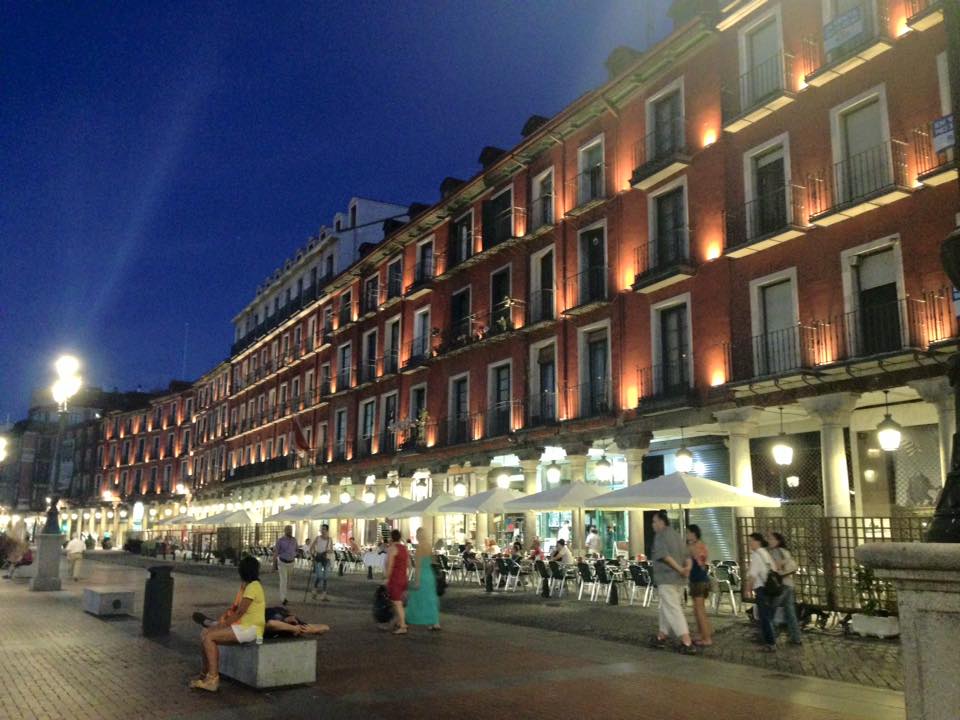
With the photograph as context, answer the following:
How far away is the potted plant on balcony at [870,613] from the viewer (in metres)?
12.1

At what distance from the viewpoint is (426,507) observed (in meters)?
22.5

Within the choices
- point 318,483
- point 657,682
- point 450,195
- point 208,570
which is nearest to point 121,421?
point 318,483

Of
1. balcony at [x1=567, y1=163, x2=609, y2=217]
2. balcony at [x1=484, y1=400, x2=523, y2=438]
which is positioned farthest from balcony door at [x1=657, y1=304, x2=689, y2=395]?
balcony at [x1=484, y1=400, x2=523, y2=438]

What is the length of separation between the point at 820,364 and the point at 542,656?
935 cm

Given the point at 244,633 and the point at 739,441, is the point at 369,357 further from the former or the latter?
the point at 244,633

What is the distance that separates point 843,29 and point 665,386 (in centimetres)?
898

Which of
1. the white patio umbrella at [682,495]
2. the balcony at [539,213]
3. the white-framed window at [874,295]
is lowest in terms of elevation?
the white patio umbrella at [682,495]

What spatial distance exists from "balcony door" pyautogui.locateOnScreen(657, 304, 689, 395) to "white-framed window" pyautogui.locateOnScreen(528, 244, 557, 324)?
4696 millimetres

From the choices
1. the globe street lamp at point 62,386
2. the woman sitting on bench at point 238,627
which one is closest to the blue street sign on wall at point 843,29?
the woman sitting on bench at point 238,627

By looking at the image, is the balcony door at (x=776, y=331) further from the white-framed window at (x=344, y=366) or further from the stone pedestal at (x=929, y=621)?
the white-framed window at (x=344, y=366)

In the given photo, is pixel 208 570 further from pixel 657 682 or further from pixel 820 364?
pixel 657 682

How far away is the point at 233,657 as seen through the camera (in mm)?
8891

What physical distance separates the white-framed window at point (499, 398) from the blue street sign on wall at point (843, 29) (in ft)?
45.2

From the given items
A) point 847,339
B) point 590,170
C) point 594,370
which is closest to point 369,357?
point 594,370
